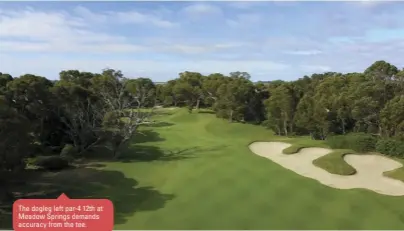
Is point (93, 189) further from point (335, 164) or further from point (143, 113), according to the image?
point (143, 113)

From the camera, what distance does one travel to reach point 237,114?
60156mm

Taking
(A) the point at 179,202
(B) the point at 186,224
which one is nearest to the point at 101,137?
(A) the point at 179,202

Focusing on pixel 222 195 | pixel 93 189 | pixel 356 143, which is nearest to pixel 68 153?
pixel 93 189

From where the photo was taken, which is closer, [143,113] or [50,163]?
[50,163]

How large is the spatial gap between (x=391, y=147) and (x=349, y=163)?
5912 millimetres

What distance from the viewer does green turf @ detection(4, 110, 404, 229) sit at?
19.7 m

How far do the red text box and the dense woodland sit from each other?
9780 millimetres

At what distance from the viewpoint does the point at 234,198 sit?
2314cm

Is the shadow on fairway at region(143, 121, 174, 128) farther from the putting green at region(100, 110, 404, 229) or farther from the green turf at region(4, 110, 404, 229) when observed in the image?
the putting green at region(100, 110, 404, 229)

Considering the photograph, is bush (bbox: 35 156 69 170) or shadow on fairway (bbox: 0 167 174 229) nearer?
shadow on fairway (bbox: 0 167 174 229)

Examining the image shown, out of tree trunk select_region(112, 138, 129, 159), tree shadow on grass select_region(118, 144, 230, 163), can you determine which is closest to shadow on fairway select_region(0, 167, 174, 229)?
tree trunk select_region(112, 138, 129, 159)

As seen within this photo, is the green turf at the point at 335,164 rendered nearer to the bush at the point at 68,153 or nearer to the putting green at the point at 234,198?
the putting green at the point at 234,198

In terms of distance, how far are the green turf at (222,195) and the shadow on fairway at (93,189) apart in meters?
0.06

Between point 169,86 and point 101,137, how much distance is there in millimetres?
51435
